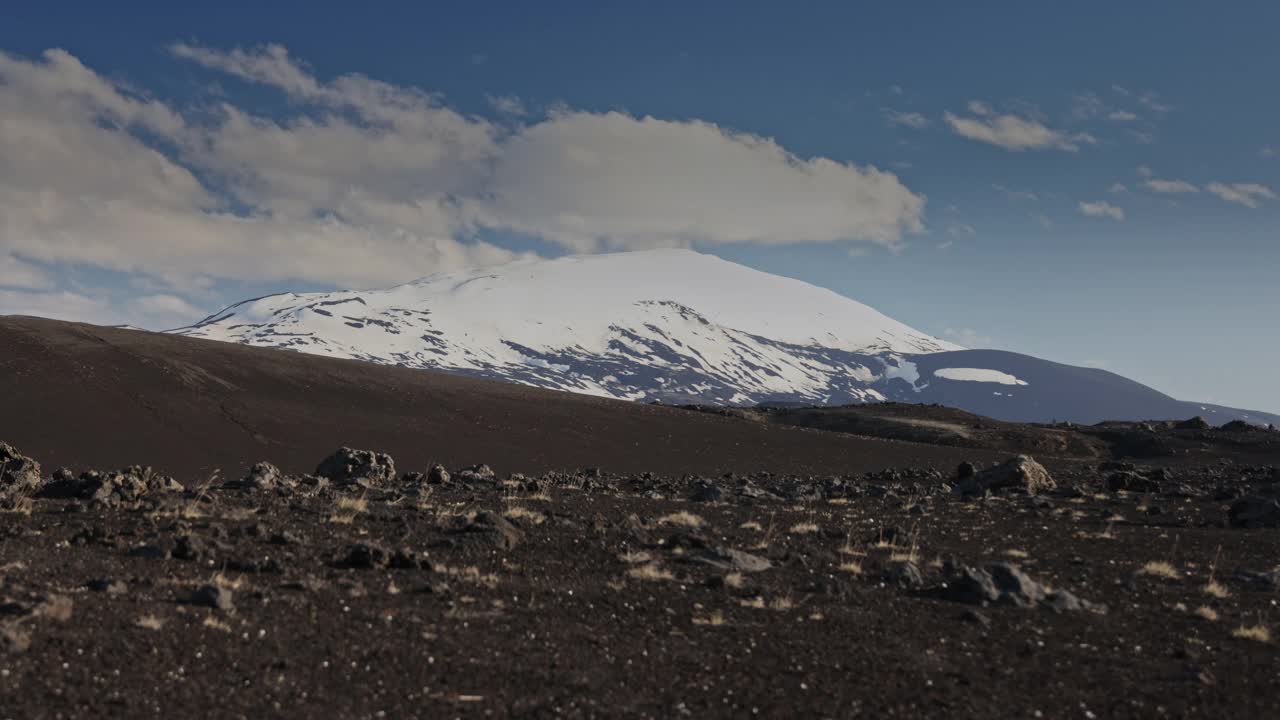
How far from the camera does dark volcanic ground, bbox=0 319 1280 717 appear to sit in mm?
9391

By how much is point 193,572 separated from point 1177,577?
691 inches

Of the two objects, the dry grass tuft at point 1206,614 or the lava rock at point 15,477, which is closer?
the dry grass tuft at point 1206,614

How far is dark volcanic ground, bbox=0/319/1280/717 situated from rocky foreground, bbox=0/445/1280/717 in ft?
0.18

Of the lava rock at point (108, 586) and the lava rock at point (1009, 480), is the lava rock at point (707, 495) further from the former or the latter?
the lava rock at point (108, 586)

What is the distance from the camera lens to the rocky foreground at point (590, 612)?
930 centimetres

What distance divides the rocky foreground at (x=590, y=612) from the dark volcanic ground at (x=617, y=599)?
0.06m

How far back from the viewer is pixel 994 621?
43.4ft

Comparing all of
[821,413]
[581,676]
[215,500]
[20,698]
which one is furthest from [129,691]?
[821,413]

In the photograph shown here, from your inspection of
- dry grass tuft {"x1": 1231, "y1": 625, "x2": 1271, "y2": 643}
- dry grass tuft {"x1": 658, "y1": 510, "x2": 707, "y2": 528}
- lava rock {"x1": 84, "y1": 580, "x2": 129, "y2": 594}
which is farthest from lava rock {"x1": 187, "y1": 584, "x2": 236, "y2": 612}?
dry grass tuft {"x1": 1231, "y1": 625, "x2": 1271, "y2": 643}

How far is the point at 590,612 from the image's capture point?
12.8m

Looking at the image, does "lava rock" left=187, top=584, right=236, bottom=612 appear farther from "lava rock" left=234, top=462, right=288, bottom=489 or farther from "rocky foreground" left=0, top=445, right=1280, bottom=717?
"lava rock" left=234, top=462, right=288, bottom=489

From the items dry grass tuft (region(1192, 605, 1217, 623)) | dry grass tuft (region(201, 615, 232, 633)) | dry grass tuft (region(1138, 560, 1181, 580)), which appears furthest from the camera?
dry grass tuft (region(1138, 560, 1181, 580))

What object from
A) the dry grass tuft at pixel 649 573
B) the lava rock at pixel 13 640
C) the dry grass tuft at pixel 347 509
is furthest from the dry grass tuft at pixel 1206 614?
the lava rock at pixel 13 640

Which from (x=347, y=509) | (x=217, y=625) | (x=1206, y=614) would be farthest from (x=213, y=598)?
(x=1206, y=614)
